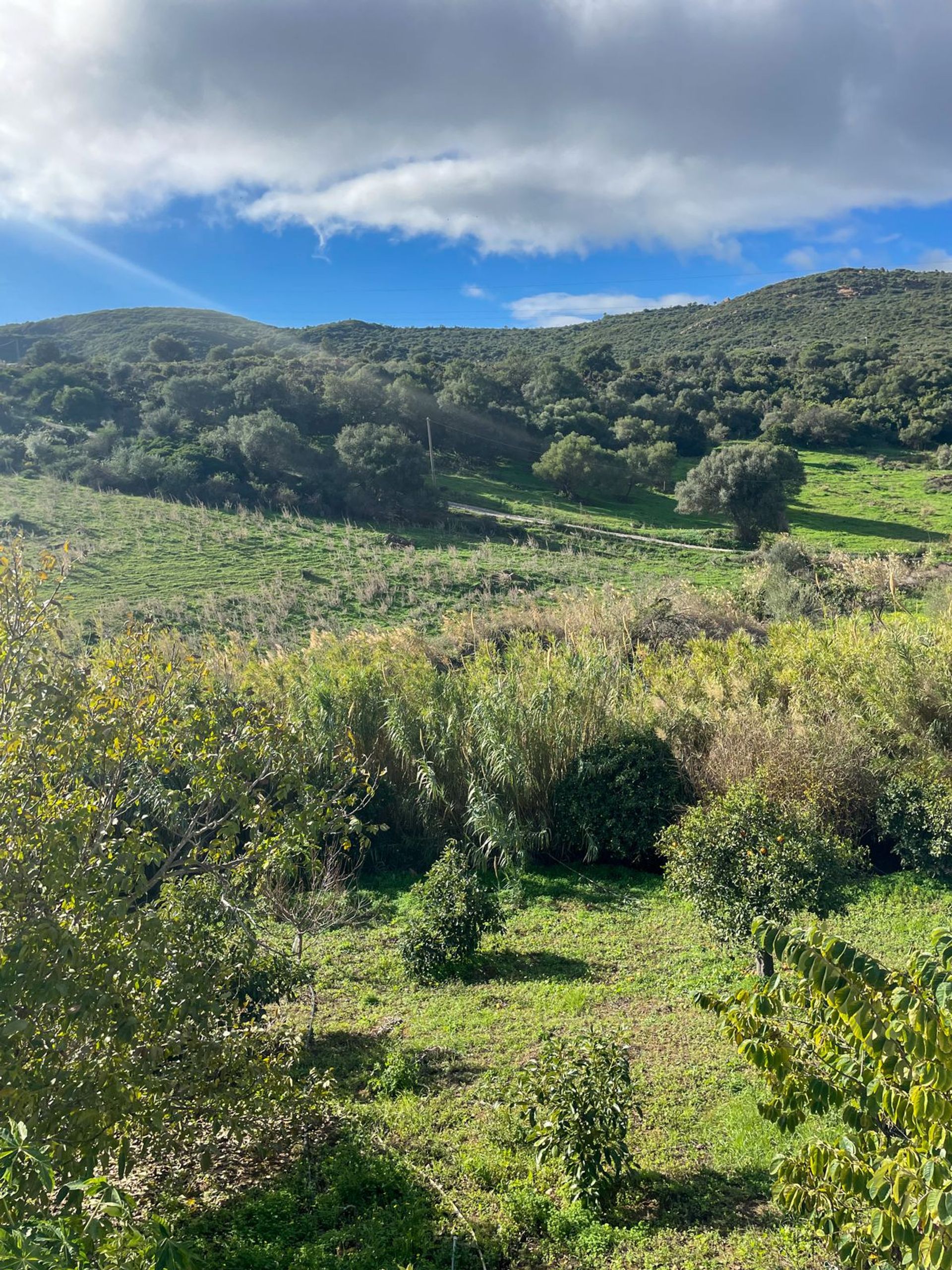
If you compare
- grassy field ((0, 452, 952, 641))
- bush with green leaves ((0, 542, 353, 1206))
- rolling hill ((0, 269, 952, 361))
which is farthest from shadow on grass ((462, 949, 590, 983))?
rolling hill ((0, 269, 952, 361))

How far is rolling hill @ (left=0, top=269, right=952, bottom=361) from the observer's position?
66062 mm

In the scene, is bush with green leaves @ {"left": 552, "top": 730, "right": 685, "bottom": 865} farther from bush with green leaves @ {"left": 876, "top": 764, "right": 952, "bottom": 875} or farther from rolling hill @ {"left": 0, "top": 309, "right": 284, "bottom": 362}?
rolling hill @ {"left": 0, "top": 309, "right": 284, "bottom": 362}

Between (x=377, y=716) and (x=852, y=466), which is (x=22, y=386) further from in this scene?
(x=852, y=466)

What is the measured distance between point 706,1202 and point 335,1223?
2128 mm

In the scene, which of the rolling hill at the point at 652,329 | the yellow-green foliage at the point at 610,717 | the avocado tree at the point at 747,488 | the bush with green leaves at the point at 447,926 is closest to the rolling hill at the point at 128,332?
the rolling hill at the point at 652,329

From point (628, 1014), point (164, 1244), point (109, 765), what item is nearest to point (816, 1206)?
point (164, 1244)

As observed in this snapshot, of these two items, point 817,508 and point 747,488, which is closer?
point 747,488

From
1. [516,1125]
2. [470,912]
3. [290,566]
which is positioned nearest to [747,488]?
[290,566]

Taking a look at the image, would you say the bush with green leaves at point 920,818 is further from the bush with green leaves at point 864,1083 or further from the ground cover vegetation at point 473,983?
the bush with green leaves at point 864,1083

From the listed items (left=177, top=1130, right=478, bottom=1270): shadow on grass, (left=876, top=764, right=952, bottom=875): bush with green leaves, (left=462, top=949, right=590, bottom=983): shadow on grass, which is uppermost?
(left=876, top=764, right=952, bottom=875): bush with green leaves

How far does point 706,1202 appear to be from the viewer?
4.34 meters

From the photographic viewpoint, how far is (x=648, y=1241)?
4047 mm

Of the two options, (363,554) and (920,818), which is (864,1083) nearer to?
(920,818)

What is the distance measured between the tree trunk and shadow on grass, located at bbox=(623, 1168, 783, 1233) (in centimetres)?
209
